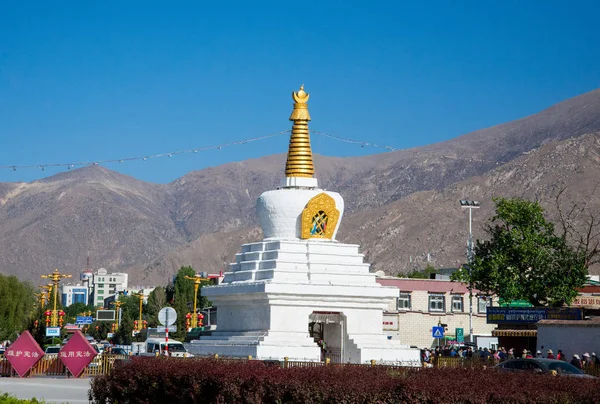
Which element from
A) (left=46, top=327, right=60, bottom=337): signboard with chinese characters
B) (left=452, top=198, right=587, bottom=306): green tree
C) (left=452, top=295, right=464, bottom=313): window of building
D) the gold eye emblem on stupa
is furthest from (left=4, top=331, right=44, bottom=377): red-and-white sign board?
(left=452, top=295, right=464, bottom=313): window of building

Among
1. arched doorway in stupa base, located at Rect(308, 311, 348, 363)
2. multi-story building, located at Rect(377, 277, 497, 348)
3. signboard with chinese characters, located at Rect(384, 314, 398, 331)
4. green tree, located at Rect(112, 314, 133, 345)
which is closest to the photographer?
arched doorway in stupa base, located at Rect(308, 311, 348, 363)

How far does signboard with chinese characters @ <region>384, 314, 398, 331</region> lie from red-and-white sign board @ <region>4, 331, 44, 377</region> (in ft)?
109

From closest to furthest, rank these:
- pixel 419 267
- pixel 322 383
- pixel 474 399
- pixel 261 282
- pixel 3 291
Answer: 1. pixel 474 399
2. pixel 322 383
3. pixel 261 282
4. pixel 3 291
5. pixel 419 267

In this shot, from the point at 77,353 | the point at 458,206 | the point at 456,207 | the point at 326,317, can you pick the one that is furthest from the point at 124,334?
the point at 456,207

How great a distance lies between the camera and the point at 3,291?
8131 centimetres

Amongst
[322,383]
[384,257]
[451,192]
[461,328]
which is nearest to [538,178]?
[451,192]

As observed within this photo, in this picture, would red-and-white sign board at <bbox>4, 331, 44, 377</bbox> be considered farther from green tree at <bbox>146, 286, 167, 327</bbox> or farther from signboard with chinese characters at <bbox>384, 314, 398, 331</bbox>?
green tree at <bbox>146, 286, 167, 327</bbox>

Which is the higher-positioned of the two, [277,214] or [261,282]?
[277,214]

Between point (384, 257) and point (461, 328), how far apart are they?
100117 millimetres

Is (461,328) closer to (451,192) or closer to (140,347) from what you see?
(140,347)

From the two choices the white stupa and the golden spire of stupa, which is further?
the golden spire of stupa

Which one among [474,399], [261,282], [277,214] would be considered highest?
[277,214]

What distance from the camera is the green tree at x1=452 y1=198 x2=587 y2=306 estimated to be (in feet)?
170

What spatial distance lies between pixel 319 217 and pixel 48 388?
570 inches
